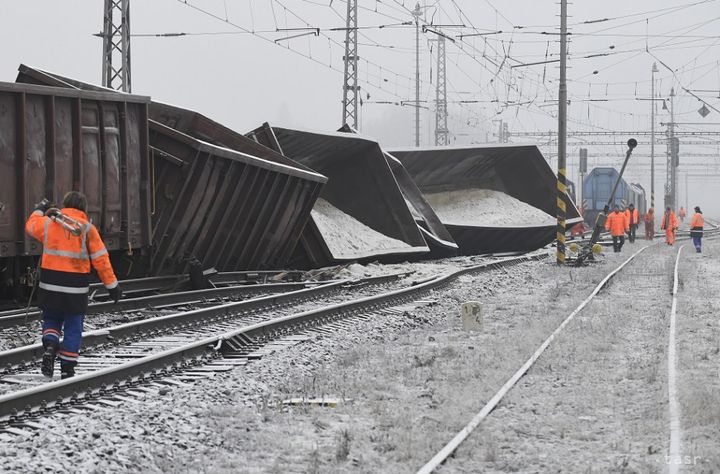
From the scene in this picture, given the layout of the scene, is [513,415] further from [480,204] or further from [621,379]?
[480,204]

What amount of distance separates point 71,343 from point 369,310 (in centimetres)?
590

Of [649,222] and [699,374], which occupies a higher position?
[649,222]

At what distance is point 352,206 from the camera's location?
2164cm

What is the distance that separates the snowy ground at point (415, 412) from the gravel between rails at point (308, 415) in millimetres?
14

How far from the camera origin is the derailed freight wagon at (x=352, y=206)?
18.9 m

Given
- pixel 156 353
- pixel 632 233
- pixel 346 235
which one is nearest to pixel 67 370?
pixel 156 353

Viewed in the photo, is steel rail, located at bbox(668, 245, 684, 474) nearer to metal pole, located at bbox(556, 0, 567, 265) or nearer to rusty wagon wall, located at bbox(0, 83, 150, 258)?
rusty wagon wall, located at bbox(0, 83, 150, 258)

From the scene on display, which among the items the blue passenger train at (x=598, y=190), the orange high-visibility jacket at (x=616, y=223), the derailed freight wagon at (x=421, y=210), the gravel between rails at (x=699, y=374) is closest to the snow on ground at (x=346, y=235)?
the derailed freight wagon at (x=421, y=210)

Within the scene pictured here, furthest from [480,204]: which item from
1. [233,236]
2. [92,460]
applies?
[92,460]

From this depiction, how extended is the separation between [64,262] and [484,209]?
2038cm

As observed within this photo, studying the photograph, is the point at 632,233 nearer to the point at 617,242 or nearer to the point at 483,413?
the point at 617,242

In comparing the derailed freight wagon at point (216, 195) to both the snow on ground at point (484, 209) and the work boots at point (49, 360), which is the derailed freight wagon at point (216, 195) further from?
the snow on ground at point (484, 209)

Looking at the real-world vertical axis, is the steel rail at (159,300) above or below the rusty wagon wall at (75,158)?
below

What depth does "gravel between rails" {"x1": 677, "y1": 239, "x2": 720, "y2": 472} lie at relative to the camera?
5266 millimetres
